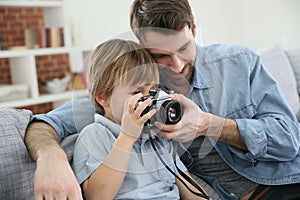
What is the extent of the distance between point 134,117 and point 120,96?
0.07 m

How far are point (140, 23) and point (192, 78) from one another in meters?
0.20

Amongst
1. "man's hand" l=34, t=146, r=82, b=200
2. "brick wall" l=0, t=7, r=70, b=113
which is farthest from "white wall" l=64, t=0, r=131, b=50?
"man's hand" l=34, t=146, r=82, b=200

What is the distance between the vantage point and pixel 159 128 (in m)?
1.02

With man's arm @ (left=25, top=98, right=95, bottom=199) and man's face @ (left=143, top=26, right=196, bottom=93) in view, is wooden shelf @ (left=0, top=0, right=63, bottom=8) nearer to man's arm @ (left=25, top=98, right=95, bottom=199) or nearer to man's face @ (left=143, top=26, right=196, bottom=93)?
man's arm @ (left=25, top=98, right=95, bottom=199)

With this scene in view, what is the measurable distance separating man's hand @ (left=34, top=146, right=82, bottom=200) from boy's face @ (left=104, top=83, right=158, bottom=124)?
0.56ft

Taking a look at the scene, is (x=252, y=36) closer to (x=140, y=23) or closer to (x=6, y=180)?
(x=140, y=23)

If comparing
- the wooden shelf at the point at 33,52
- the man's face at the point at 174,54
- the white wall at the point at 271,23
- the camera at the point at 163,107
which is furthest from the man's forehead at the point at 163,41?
the white wall at the point at 271,23

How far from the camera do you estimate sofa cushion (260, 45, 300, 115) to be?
99.8 inches

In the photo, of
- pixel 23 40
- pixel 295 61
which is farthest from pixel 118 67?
pixel 23 40

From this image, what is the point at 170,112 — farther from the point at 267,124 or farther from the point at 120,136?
the point at 267,124

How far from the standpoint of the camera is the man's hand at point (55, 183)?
916 millimetres

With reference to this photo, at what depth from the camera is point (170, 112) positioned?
39.6 inches

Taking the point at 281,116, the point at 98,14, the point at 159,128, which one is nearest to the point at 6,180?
the point at 159,128

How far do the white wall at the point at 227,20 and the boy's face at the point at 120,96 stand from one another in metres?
2.56
